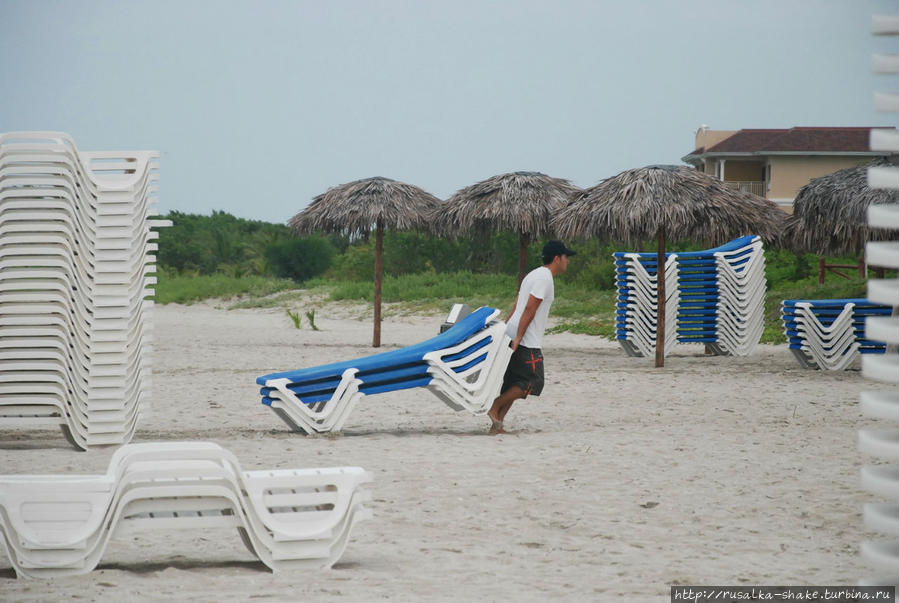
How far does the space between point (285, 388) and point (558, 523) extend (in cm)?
294

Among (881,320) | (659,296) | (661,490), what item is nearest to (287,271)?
(659,296)

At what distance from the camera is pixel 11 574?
3820mm

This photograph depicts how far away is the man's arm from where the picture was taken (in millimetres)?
→ 7059

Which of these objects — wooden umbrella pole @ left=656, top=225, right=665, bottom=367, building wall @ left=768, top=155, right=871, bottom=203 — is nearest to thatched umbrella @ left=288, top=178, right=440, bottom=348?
wooden umbrella pole @ left=656, top=225, right=665, bottom=367

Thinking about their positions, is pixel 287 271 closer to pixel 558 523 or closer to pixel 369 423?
pixel 369 423

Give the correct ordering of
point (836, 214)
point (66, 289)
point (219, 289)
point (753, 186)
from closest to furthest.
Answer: point (66, 289) → point (836, 214) → point (219, 289) → point (753, 186)

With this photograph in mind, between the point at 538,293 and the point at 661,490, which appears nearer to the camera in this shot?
the point at 661,490

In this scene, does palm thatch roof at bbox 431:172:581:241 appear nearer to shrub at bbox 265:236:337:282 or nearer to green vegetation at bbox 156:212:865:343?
green vegetation at bbox 156:212:865:343

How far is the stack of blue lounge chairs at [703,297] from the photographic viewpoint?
46.9ft

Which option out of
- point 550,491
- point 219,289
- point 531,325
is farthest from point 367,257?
point 550,491

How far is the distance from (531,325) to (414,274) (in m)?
24.5

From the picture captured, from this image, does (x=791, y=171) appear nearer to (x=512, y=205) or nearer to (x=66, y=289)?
(x=512, y=205)

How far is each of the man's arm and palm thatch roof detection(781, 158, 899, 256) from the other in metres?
5.66

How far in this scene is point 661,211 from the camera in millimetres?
12492
